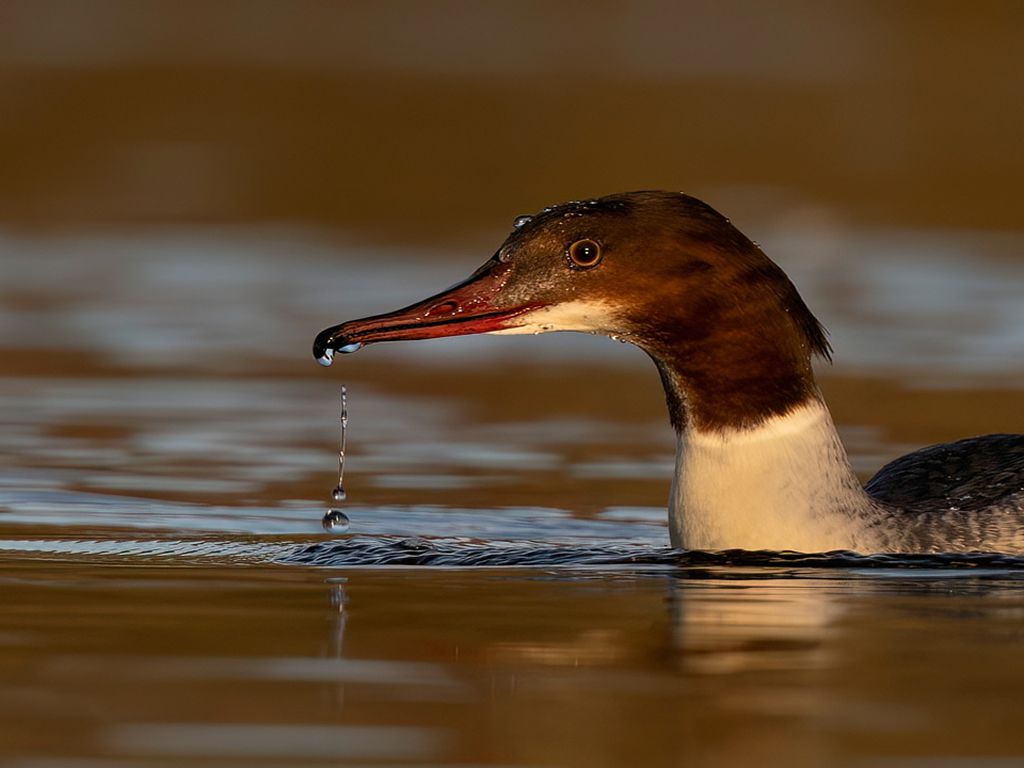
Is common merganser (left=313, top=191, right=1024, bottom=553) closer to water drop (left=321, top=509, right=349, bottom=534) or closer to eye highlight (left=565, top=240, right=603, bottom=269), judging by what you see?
eye highlight (left=565, top=240, right=603, bottom=269)

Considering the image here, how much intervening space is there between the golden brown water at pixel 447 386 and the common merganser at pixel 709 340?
7.4 inches

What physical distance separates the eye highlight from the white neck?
643 millimetres

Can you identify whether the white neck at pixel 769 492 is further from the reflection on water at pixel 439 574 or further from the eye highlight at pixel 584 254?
the eye highlight at pixel 584 254

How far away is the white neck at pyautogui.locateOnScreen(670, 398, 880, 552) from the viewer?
8594 millimetres

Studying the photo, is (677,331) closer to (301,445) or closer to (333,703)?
(333,703)

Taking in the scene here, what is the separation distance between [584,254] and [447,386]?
5.80m

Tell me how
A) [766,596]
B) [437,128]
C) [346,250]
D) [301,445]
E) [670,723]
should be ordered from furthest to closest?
[437,128] → [346,250] → [301,445] → [766,596] → [670,723]

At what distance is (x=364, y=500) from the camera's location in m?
10.7

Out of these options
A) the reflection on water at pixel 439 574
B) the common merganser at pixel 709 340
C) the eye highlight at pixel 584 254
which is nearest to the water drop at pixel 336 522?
the reflection on water at pixel 439 574

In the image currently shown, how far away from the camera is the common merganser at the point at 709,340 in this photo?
8.62 meters

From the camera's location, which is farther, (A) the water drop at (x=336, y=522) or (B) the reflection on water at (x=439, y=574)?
(A) the water drop at (x=336, y=522)

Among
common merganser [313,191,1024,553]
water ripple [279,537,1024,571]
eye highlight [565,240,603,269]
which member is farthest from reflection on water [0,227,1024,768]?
eye highlight [565,240,603,269]

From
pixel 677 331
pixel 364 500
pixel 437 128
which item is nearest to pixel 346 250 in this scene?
pixel 437 128

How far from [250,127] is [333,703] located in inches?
951
